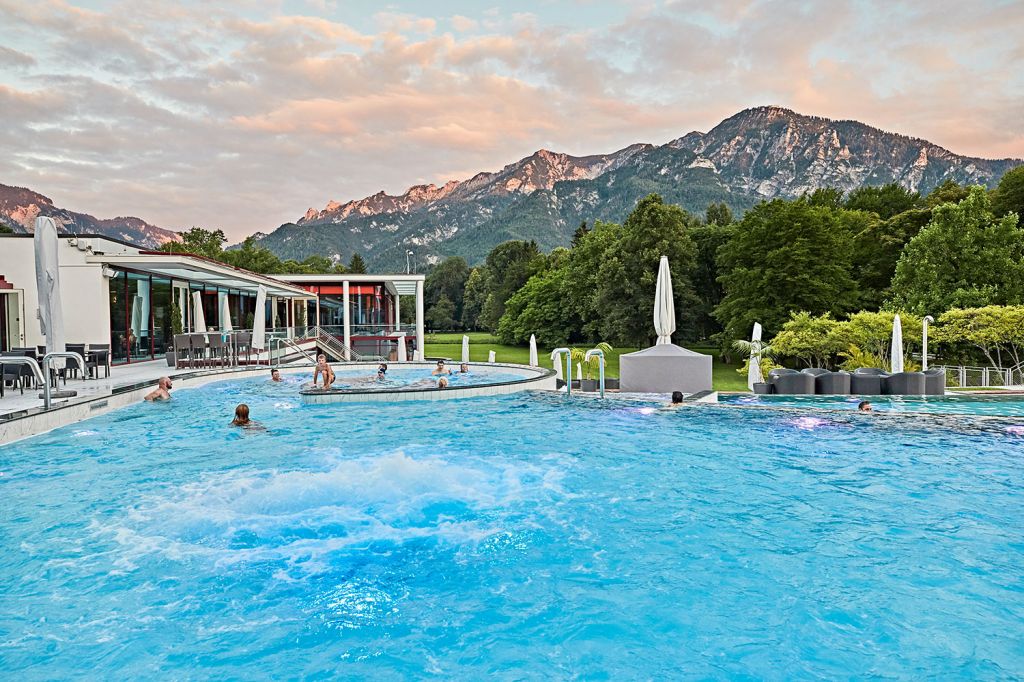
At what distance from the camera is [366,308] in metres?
37.2

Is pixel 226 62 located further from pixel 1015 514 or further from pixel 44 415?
pixel 1015 514

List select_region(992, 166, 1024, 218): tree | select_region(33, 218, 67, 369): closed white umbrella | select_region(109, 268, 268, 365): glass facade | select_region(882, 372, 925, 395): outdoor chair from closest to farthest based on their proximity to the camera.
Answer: select_region(33, 218, 67, 369): closed white umbrella < select_region(882, 372, 925, 395): outdoor chair < select_region(109, 268, 268, 365): glass facade < select_region(992, 166, 1024, 218): tree

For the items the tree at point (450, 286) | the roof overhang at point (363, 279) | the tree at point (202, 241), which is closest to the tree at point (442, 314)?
the tree at point (450, 286)

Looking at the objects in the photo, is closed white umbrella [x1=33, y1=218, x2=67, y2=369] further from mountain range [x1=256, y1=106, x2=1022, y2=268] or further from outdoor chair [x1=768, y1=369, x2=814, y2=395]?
mountain range [x1=256, y1=106, x2=1022, y2=268]

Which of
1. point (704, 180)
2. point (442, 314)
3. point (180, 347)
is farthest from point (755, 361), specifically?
point (704, 180)

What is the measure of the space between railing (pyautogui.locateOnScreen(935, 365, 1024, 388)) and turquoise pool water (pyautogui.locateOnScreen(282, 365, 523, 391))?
12.6 metres

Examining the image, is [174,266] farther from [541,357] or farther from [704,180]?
[704,180]

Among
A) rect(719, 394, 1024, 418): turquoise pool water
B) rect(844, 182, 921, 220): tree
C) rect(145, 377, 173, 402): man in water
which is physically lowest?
rect(719, 394, 1024, 418): turquoise pool water

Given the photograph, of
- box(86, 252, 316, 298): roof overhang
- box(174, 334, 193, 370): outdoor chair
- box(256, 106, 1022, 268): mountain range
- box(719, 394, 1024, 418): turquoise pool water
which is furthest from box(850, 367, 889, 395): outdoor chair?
box(256, 106, 1022, 268): mountain range

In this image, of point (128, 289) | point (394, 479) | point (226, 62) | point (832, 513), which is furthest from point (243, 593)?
point (226, 62)

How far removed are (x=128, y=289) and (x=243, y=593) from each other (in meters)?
18.3

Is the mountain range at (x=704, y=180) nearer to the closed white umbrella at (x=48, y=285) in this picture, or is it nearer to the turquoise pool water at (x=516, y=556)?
Answer: the closed white umbrella at (x=48, y=285)

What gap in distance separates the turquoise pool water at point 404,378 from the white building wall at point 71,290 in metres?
6.08

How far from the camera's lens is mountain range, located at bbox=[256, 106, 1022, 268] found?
132 metres
